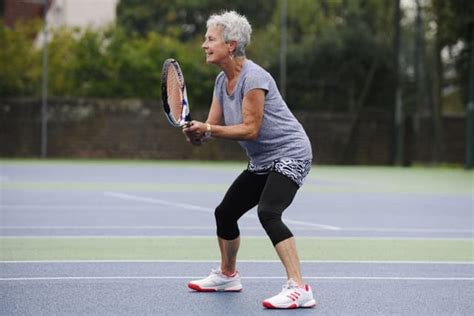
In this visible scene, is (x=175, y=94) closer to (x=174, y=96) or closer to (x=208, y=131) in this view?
(x=174, y=96)

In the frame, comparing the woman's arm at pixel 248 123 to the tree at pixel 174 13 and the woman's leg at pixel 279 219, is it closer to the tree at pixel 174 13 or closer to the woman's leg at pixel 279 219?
the woman's leg at pixel 279 219

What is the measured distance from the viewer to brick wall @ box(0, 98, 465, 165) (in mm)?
30219

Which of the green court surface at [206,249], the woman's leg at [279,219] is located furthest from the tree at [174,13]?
the woman's leg at [279,219]

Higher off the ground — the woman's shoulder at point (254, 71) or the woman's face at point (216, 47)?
the woman's face at point (216, 47)

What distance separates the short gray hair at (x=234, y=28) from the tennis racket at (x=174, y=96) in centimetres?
35

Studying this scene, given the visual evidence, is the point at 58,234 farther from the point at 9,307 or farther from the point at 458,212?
the point at 458,212

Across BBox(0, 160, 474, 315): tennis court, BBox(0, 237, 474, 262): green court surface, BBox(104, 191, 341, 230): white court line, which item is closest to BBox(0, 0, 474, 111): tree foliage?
BBox(0, 160, 474, 315): tennis court

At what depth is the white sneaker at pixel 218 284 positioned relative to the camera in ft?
23.2

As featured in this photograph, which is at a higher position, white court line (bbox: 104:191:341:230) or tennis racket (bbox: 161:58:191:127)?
tennis racket (bbox: 161:58:191:127)

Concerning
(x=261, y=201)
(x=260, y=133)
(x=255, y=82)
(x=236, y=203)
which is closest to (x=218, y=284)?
(x=236, y=203)

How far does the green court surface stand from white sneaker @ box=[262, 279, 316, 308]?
8.80 feet

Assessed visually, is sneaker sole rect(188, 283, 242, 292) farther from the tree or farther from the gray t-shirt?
the tree

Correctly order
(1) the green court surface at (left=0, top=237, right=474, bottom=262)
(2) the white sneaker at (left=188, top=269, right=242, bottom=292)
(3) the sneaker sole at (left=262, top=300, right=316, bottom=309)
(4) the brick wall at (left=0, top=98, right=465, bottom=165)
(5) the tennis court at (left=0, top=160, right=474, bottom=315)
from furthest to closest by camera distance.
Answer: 1. (4) the brick wall at (left=0, top=98, right=465, bottom=165)
2. (1) the green court surface at (left=0, top=237, right=474, bottom=262)
3. (2) the white sneaker at (left=188, top=269, right=242, bottom=292)
4. (5) the tennis court at (left=0, top=160, right=474, bottom=315)
5. (3) the sneaker sole at (left=262, top=300, right=316, bottom=309)

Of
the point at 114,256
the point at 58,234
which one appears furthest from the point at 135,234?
the point at 114,256
